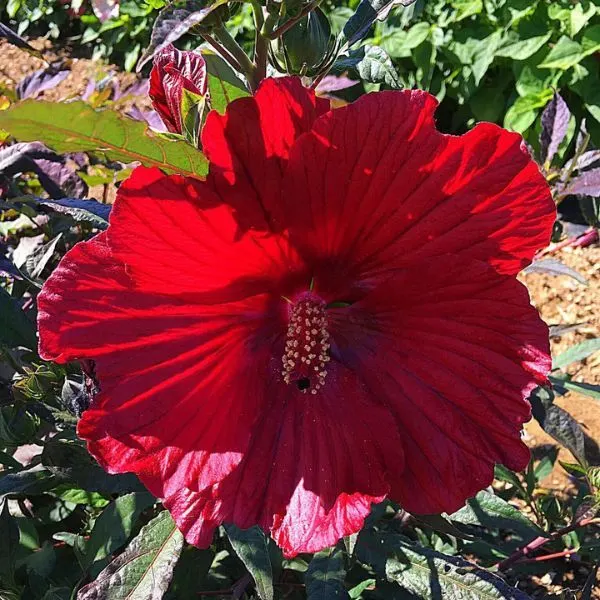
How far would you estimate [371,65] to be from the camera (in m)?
1.05

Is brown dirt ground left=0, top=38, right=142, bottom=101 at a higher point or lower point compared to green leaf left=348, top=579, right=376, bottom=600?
higher

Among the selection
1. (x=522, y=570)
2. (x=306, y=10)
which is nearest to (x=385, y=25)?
(x=522, y=570)

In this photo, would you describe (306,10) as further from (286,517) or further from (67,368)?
(67,368)

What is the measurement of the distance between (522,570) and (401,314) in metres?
1.16

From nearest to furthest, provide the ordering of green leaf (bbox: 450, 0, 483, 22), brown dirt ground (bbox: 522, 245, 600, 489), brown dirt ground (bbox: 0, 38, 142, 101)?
brown dirt ground (bbox: 522, 245, 600, 489)
green leaf (bbox: 450, 0, 483, 22)
brown dirt ground (bbox: 0, 38, 142, 101)

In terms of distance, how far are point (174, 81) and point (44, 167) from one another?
839 millimetres

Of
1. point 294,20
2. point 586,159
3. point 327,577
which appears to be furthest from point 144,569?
point 586,159

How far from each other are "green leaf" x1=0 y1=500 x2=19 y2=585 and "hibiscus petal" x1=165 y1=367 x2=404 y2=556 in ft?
1.85

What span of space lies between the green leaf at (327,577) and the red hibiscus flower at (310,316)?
1.36 ft

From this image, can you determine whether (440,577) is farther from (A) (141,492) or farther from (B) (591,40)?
(B) (591,40)

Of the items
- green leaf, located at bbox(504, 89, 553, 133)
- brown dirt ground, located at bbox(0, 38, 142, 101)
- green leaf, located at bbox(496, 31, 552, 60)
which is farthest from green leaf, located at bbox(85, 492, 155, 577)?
brown dirt ground, located at bbox(0, 38, 142, 101)

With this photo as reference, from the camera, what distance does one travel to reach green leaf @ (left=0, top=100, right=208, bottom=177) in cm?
59

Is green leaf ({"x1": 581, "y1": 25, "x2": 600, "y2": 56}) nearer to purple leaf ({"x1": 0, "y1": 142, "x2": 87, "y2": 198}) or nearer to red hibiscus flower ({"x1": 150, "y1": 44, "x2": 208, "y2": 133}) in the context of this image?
purple leaf ({"x1": 0, "y1": 142, "x2": 87, "y2": 198})

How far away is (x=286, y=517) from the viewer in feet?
2.73
